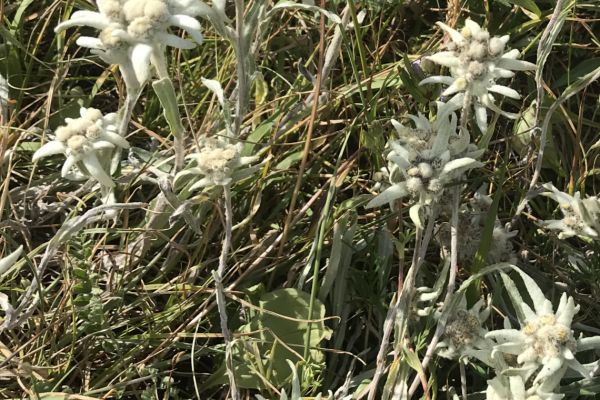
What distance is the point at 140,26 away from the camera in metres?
1.62

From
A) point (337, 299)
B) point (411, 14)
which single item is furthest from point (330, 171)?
point (411, 14)

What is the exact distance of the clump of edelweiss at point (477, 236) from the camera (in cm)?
206

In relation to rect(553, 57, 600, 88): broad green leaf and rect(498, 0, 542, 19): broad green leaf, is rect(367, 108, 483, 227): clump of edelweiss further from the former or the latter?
rect(553, 57, 600, 88): broad green leaf

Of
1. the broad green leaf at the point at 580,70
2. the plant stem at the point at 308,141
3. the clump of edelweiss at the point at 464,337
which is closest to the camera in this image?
the clump of edelweiss at the point at 464,337

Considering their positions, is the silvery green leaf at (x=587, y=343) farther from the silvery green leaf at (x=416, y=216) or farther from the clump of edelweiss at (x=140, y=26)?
the clump of edelweiss at (x=140, y=26)

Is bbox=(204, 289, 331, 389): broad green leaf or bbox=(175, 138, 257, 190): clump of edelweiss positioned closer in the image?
bbox=(175, 138, 257, 190): clump of edelweiss

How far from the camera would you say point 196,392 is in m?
1.96

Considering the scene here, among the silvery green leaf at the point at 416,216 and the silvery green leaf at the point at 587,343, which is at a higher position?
the silvery green leaf at the point at 416,216

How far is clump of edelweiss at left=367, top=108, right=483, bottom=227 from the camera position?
1.73m

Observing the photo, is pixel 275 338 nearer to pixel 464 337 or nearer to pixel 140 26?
pixel 464 337

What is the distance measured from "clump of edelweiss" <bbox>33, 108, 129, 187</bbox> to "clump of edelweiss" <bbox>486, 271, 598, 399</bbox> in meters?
0.90

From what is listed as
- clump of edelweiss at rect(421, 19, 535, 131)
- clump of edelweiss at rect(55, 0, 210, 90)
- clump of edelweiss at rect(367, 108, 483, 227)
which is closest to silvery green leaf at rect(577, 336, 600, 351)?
clump of edelweiss at rect(367, 108, 483, 227)

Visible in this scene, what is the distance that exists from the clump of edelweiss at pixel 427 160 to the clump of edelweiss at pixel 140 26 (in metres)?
0.51

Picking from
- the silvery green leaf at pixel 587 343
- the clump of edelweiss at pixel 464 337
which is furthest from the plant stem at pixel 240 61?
the silvery green leaf at pixel 587 343
